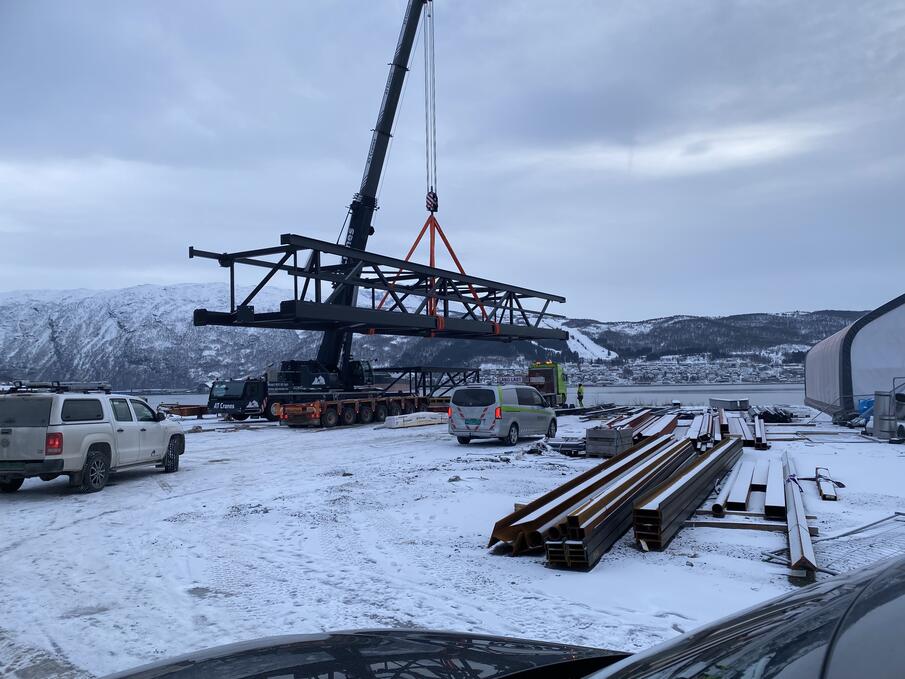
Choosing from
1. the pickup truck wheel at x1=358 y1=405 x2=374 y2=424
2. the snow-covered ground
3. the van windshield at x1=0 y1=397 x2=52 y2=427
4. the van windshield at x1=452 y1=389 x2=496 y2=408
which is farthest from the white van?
the pickup truck wheel at x1=358 y1=405 x2=374 y2=424

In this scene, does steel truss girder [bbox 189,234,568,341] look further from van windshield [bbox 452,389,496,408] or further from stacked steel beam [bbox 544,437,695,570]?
stacked steel beam [bbox 544,437,695,570]

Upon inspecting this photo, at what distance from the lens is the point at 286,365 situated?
29.5 meters

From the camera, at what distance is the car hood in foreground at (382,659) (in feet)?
8.60

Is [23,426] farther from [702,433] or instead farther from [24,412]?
[702,433]

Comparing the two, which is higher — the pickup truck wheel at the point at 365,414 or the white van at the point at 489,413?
the white van at the point at 489,413

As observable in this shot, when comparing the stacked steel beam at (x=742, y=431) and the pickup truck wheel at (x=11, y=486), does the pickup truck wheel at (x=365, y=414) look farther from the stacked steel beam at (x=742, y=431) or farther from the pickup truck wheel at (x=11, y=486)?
the pickup truck wheel at (x=11, y=486)

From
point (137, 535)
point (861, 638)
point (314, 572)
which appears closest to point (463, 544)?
point (314, 572)

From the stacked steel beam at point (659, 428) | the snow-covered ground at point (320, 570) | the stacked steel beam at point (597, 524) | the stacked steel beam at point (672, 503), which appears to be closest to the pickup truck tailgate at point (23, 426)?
the snow-covered ground at point (320, 570)

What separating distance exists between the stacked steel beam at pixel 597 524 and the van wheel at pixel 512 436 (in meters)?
9.15

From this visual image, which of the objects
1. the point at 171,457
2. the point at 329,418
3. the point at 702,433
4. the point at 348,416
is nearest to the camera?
the point at 171,457

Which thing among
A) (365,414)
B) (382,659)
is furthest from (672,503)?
(365,414)

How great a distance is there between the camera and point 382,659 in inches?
109

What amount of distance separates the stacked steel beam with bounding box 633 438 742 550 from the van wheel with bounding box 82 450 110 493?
365 inches

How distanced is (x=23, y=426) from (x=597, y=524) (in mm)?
9405
